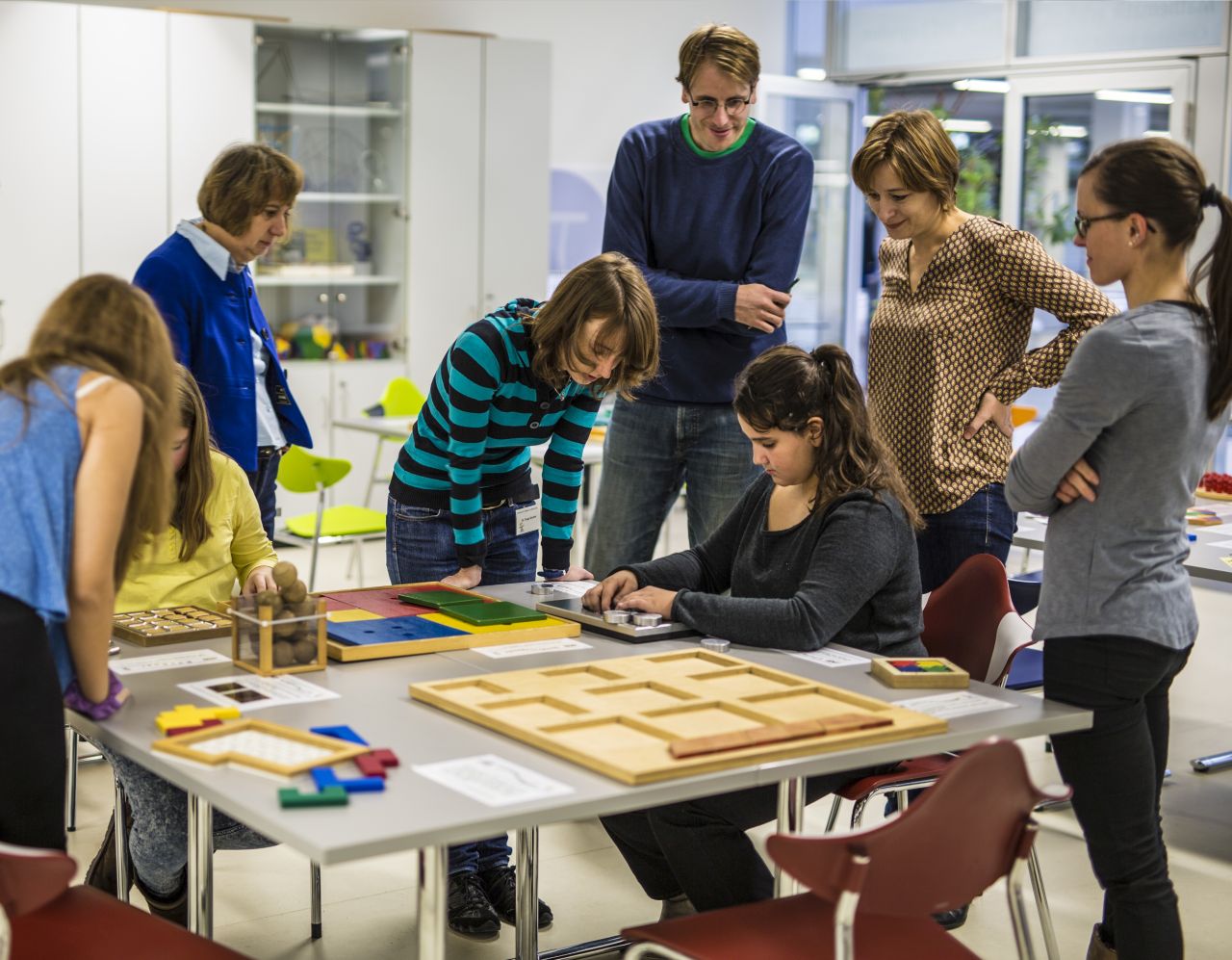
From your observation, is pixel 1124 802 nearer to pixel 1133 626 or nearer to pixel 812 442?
pixel 1133 626

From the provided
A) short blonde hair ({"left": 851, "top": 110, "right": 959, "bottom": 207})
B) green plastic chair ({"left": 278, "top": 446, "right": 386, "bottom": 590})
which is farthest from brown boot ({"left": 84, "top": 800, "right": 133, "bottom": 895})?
green plastic chair ({"left": 278, "top": 446, "right": 386, "bottom": 590})

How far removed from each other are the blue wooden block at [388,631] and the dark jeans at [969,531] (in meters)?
1.01

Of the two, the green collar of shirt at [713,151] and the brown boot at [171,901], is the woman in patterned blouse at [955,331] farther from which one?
the brown boot at [171,901]

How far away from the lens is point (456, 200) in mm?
7570

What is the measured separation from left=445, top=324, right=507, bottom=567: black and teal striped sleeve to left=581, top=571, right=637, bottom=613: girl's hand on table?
30 centimetres

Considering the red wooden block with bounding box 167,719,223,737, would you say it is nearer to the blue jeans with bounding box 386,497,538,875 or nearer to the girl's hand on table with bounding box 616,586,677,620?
the girl's hand on table with bounding box 616,586,677,620

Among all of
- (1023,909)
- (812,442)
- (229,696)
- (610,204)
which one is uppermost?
(610,204)

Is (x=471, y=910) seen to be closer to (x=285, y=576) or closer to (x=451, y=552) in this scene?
(x=451, y=552)

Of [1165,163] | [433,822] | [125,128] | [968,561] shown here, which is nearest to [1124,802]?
[968,561]

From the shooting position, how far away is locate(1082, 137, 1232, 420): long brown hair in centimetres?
214

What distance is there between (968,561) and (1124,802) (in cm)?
67

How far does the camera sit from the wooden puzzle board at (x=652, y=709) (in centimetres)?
182

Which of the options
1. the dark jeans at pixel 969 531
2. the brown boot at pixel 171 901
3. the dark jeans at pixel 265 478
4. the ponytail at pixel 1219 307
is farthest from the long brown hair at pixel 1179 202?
the dark jeans at pixel 265 478

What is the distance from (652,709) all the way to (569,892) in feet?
4.29
